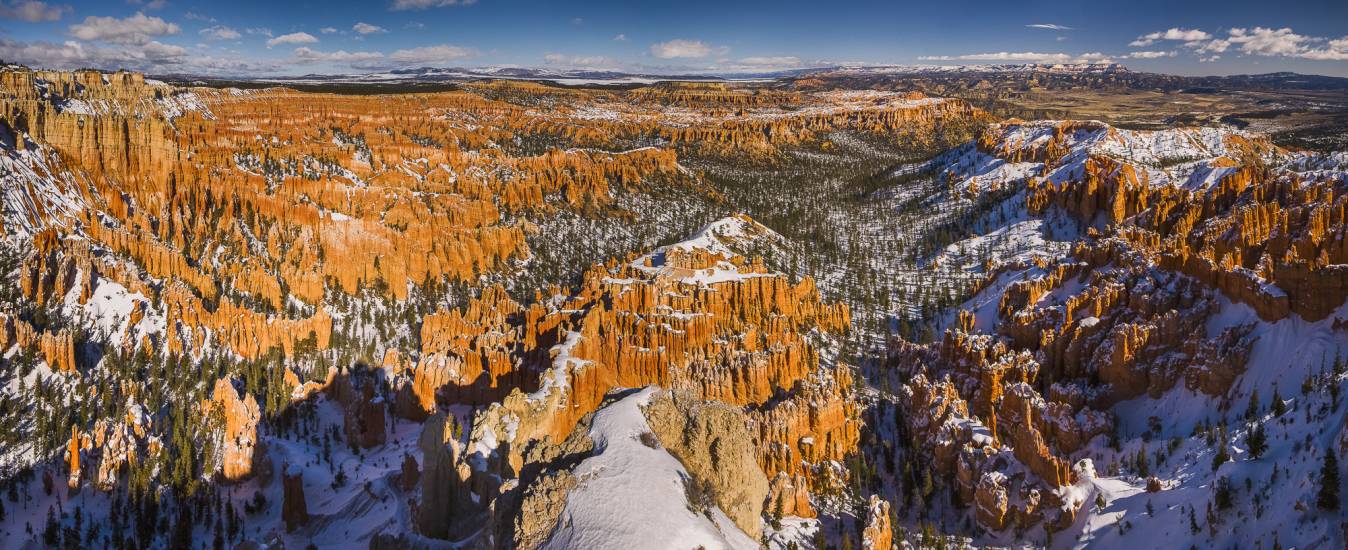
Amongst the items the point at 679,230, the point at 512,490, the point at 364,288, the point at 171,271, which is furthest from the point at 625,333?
the point at 679,230

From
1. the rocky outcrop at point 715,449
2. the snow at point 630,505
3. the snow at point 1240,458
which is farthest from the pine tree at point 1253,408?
the snow at point 630,505

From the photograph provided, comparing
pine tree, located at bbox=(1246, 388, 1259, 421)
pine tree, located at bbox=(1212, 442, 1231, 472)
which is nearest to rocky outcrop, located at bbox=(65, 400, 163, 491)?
pine tree, located at bbox=(1212, 442, 1231, 472)

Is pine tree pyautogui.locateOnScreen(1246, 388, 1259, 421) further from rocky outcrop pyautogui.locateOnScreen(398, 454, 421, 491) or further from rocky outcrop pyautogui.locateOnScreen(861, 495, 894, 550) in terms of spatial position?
rocky outcrop pyautogui.locateOnScreen(398, 454, 421, 491)

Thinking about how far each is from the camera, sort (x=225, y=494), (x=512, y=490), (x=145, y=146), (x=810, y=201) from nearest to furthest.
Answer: (x=512, y=490)
(x=225, y=494)
(x=145, y=146)
(x=810, y=201)

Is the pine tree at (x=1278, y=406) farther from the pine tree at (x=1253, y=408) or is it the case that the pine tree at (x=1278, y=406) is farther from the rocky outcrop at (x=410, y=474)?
the rocky outcrop at (x=410, y=474)

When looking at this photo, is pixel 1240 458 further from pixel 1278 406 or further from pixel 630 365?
pixel 630 365

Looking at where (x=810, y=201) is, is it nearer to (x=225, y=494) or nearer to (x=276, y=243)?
(x=276, y=243)
